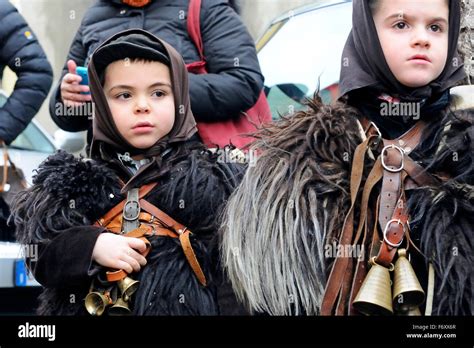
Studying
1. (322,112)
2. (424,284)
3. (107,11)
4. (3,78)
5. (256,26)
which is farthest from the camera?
(256,26)

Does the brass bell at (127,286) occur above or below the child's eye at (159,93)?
below

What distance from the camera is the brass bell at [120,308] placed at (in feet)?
7.86

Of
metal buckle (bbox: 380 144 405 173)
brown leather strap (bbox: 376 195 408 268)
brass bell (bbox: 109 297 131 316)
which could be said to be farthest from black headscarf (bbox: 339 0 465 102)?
brass bell (bbox: 109 297 131 316)

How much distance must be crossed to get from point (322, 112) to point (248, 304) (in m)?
0.47

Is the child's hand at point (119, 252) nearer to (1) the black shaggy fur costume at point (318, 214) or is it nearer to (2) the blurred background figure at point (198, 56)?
(1) the black shaggy fur costume at point (318, 214)

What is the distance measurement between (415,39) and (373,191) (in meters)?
0.35

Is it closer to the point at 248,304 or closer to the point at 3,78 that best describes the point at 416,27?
the point at 248,304

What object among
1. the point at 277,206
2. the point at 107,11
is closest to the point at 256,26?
the point at 107,11

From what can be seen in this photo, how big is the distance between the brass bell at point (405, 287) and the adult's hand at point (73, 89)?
1010 millimetres

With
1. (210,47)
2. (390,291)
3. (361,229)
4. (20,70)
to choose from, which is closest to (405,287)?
(390,291)

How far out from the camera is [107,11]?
2.93 meters

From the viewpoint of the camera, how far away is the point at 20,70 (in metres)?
3.14

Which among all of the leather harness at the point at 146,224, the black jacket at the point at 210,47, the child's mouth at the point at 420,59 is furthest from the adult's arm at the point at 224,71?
the child's mouth at the point at 420,59

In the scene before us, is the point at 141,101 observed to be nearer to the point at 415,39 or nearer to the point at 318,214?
the point at 318,214
